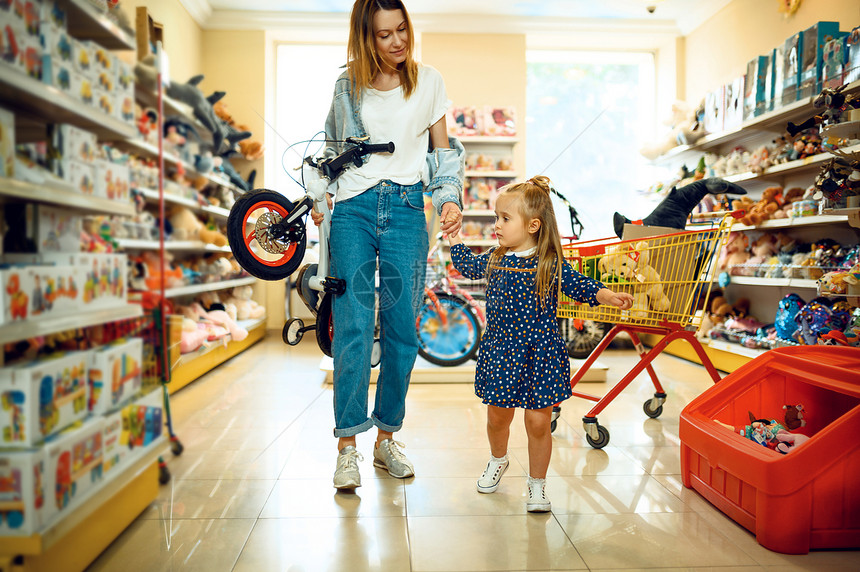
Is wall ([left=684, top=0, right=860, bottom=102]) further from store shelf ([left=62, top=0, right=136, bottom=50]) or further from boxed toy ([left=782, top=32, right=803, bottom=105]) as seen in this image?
store shelf ([left=62, top=0, right=136, bottom=50])

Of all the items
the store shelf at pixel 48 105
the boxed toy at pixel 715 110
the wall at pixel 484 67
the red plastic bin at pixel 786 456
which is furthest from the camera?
the wall at pixel 484 67

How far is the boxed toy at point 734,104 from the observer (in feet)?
12.2

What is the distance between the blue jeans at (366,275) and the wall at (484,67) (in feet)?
12.7

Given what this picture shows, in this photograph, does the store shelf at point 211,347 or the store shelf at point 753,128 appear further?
the store shelf at point 753,128

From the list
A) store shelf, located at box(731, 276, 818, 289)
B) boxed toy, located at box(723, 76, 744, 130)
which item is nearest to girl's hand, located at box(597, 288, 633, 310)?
store shelf, located at box(731, 276, 818, 289)

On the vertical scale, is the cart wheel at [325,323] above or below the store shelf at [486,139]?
below

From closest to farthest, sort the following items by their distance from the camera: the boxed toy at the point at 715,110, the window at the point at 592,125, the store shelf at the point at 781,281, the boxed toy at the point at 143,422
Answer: the boxed toy at the point at 143,422 → the store shelf at the point at 781,281 → the boxed toy at the point at 715,110 → the window at the point at 592,125

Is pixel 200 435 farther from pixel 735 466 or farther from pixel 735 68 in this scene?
pixel 735 68

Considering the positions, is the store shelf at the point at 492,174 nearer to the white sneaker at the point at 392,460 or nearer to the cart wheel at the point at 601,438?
the cart wheel at the point at 601,438

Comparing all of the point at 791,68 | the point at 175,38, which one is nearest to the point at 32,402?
the point at 175,38

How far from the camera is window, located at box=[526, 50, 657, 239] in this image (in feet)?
18.2

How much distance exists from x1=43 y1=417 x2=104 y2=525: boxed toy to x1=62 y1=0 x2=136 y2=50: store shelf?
0.38m

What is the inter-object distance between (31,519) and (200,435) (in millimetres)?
251

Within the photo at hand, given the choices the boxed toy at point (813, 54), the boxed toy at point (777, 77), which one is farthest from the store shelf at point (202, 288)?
the boxed toy at point (777, 77)
